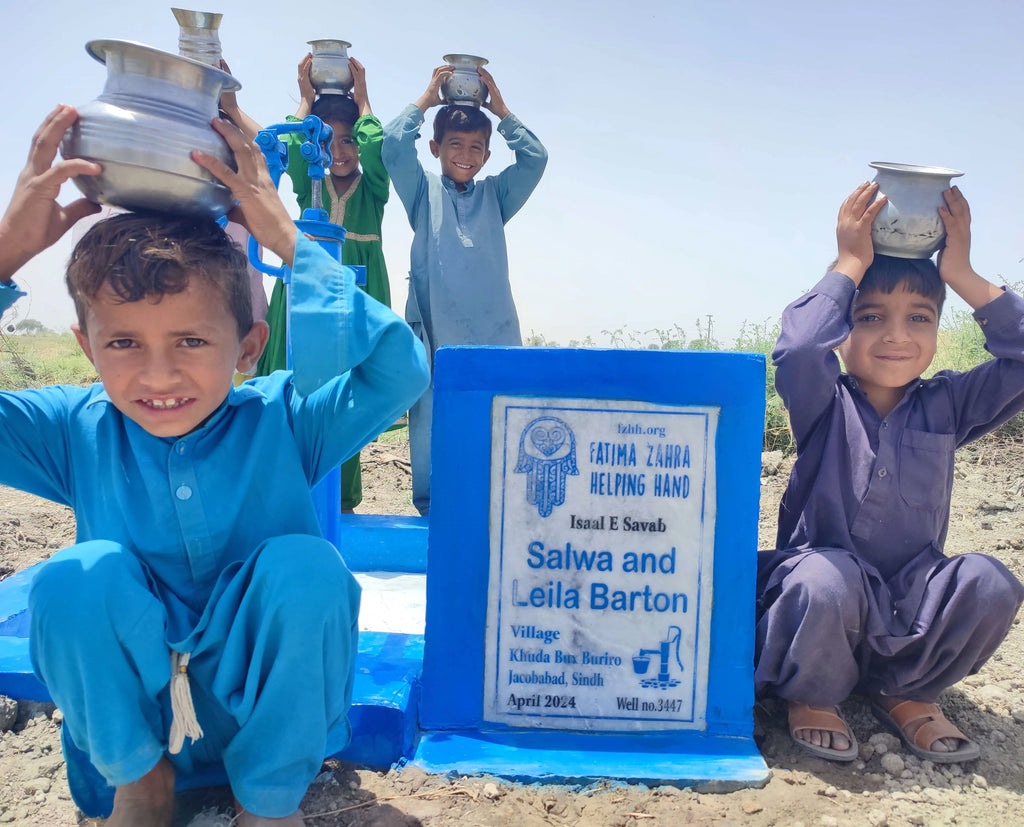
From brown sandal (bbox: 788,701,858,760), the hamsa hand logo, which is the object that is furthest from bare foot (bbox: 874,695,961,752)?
the hamsa hand logo

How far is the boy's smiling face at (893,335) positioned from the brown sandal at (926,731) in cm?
91

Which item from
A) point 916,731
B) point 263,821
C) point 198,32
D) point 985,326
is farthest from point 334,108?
point 916,731

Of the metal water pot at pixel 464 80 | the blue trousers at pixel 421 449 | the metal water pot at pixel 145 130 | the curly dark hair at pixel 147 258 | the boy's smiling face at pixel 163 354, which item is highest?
the metal water pot at pixel 464 80

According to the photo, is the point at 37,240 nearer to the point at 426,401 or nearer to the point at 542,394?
the point at 542,394

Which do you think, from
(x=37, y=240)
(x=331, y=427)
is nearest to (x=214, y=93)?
(x=37, y=240)

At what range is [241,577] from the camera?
171 cm

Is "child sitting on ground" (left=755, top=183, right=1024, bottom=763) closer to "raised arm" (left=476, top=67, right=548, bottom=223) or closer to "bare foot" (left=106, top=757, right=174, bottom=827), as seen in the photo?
"bare foot" (left=106, top=757, right=174, bottom=827)

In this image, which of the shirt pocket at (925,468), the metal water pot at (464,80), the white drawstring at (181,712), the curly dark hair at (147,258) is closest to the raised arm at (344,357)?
the curly dark hair at (147,258)

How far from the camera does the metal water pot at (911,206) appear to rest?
2.30 metres

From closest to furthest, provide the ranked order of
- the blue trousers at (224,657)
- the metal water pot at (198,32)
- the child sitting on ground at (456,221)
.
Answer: the blue trousers at (224,657) → the metal water pot at (198,32) → the child sitting on ground at (456,221)

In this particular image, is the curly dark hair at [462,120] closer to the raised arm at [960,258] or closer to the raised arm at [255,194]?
the raised arm at [960,258]

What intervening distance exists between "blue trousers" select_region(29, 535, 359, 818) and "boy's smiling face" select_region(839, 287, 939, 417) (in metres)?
1.65

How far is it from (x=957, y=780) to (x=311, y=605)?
1.65 metres

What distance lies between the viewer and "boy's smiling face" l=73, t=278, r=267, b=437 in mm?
1724
